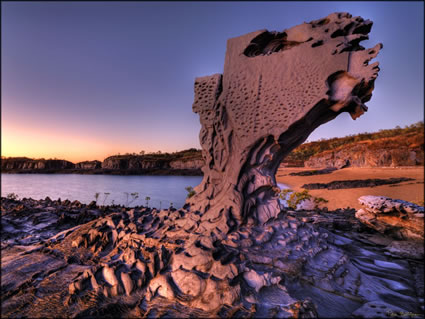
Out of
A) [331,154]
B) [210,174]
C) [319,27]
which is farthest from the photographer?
[331,154]

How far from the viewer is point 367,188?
1366 centimetres

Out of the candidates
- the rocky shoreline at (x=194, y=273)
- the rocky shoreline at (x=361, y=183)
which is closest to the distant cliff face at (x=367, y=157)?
the rocky shoreline at (x=361, y=183)

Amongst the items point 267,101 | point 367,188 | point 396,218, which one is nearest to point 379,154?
point 367,188

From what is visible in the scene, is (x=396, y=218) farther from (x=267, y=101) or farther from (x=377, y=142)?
(x=377, y=142)

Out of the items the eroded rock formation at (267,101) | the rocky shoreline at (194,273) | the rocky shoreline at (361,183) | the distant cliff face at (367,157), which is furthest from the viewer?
the distant cliff face at (367,157)

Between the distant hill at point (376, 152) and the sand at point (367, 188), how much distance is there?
78 centimetres

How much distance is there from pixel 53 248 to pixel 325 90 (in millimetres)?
5217

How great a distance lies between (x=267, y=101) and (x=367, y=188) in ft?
45.8

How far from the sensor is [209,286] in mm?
2195

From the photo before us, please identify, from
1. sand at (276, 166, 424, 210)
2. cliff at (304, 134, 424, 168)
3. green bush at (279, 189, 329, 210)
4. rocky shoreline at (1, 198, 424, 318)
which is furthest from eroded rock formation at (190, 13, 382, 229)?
cliff at (304, 134, 424, 168)

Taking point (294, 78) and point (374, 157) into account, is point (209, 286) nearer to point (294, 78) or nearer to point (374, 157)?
point (294, 78)

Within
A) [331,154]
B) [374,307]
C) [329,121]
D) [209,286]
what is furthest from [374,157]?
[209,286]

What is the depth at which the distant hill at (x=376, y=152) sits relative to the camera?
1539cm

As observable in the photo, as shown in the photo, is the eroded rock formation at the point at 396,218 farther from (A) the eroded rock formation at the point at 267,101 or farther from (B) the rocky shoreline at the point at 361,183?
(B) the rocky shoreline at the point at 361,183
